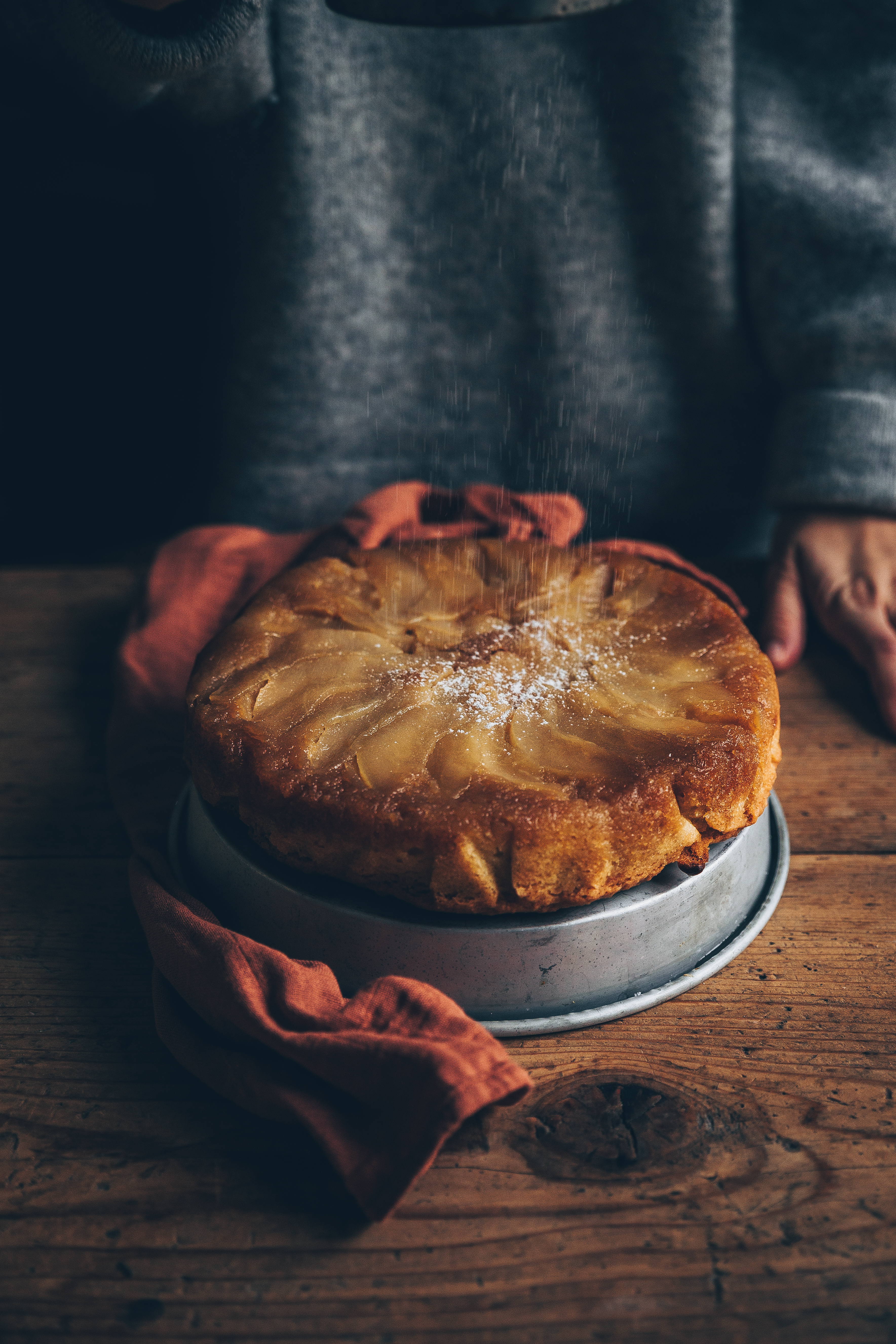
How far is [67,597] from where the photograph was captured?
1923 mm

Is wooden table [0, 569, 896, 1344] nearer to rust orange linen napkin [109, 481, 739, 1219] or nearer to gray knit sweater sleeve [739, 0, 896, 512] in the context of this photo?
rust orange linen napkin [109, 481, 739, 1219]

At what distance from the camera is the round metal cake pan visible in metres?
1.00

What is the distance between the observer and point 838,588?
5.71 feet

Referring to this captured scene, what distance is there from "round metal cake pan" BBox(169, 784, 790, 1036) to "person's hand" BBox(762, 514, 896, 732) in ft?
2.15

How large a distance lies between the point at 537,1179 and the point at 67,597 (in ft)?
4.83

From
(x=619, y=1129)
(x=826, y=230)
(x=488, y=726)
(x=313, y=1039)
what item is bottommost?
(x=619, y=1129)

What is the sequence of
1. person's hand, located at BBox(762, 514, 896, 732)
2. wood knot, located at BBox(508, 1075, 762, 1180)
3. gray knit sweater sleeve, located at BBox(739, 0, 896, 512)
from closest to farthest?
1. wood knot, located at BBox(508, 1075, 762, 1180)
2. person's hand, located at BBox(762, 514, 896, 732)
3. gray knit sweater sleeve, located at BBox(739, 0, 896, 512)

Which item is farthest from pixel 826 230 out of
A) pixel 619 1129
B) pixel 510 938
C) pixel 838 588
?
pixel 619 1129

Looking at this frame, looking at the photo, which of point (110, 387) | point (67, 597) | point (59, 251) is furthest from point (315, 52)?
point (67, 597)

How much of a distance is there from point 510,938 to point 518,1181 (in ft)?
0.73

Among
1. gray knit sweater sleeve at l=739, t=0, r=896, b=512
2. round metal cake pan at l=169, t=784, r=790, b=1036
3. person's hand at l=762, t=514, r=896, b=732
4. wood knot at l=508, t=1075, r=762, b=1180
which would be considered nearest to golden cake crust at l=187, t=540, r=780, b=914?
round metal cake pan at l=169, t=784, r=790, b=1036

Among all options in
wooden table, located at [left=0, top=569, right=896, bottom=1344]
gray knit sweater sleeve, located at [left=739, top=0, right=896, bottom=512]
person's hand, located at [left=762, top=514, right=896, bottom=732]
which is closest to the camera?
wooden table, located at [left=0, top=569, right=896, bottom=1344]

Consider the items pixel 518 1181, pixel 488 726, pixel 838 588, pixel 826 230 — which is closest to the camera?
pixel 518 1181

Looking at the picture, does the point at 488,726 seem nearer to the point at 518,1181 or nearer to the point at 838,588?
the point at 518,1181
